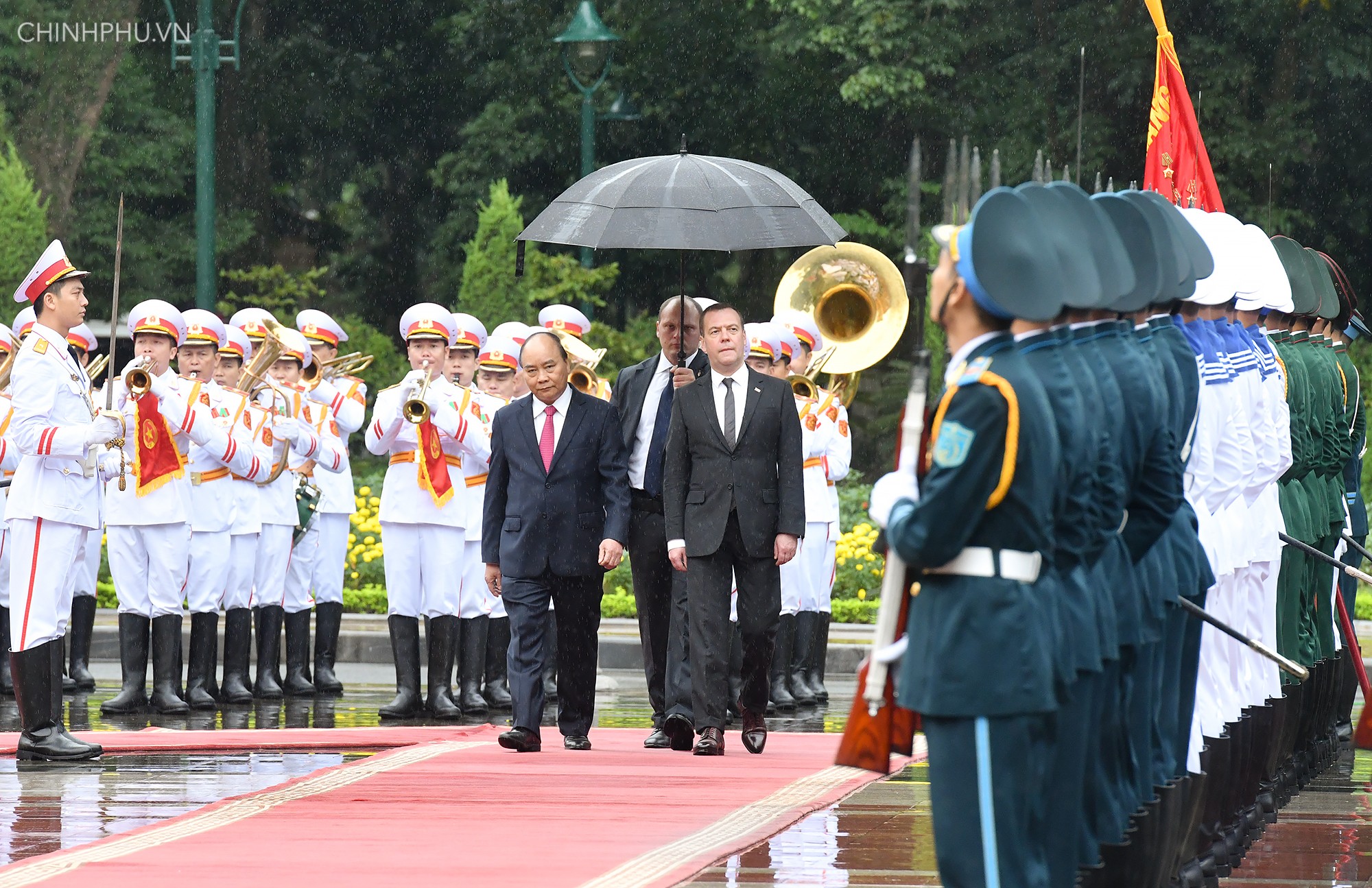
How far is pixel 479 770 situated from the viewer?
9.74m

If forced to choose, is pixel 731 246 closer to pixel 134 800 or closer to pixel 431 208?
pixel 134 800

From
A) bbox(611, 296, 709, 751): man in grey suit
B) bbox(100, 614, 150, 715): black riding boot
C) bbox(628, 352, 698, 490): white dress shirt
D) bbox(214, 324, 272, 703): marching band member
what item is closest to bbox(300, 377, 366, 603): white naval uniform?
bbox(214, 324, 272, 703): marching band member

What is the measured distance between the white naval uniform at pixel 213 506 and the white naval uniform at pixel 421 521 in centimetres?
75

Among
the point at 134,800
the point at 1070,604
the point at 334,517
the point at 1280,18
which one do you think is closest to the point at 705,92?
the point at 1280,18

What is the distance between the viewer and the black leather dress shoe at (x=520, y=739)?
10.4m

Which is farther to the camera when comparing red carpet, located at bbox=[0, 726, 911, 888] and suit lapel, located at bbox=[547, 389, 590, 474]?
suit lapel, located at bbox=[547, 389, 590, 474]

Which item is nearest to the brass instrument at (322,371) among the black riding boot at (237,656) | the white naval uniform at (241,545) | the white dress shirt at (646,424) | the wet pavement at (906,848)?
the white naval uniform at (241,545)

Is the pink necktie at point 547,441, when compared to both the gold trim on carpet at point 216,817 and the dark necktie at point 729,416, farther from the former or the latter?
the gold trim on carpet at point 216,817

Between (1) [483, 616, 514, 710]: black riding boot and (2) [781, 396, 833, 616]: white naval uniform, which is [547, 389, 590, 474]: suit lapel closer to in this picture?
(1) [483, 616, 514, 710]: black riding boot

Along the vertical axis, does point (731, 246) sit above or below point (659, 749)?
above

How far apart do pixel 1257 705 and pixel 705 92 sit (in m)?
22.8

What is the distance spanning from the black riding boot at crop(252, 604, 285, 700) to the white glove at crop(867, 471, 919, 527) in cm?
864

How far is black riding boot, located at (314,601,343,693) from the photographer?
13945 mm

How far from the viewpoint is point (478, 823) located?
8305 mm
